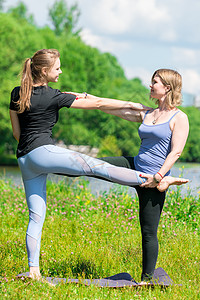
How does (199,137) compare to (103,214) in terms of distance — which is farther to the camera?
(199,137)

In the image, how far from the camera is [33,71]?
12.6 ft

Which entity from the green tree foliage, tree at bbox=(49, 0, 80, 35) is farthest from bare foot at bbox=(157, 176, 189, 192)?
tree at bbox=(49, 0, 80, 35)

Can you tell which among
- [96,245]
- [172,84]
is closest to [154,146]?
[172,84]

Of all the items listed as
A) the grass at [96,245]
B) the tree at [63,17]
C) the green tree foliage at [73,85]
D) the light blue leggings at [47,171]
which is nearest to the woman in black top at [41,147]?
the light blue leggings at [47,171]

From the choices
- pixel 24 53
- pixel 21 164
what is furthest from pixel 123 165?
pixel 24 53

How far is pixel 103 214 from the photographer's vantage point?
688 cm

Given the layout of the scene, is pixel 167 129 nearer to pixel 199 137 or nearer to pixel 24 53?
pixel 24 53

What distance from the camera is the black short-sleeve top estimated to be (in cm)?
370

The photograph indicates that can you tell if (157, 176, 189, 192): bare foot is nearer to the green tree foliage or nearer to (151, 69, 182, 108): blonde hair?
(151, 69, 182, 108): blonde hair

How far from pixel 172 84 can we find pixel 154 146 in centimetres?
61

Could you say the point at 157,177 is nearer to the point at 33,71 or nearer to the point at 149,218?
the point at 149,218

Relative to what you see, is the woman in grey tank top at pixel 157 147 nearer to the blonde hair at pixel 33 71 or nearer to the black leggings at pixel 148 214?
the black leggings at pixel 148 214

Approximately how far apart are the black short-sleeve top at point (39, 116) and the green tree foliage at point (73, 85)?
18.2m

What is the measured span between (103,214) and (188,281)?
109 inches
